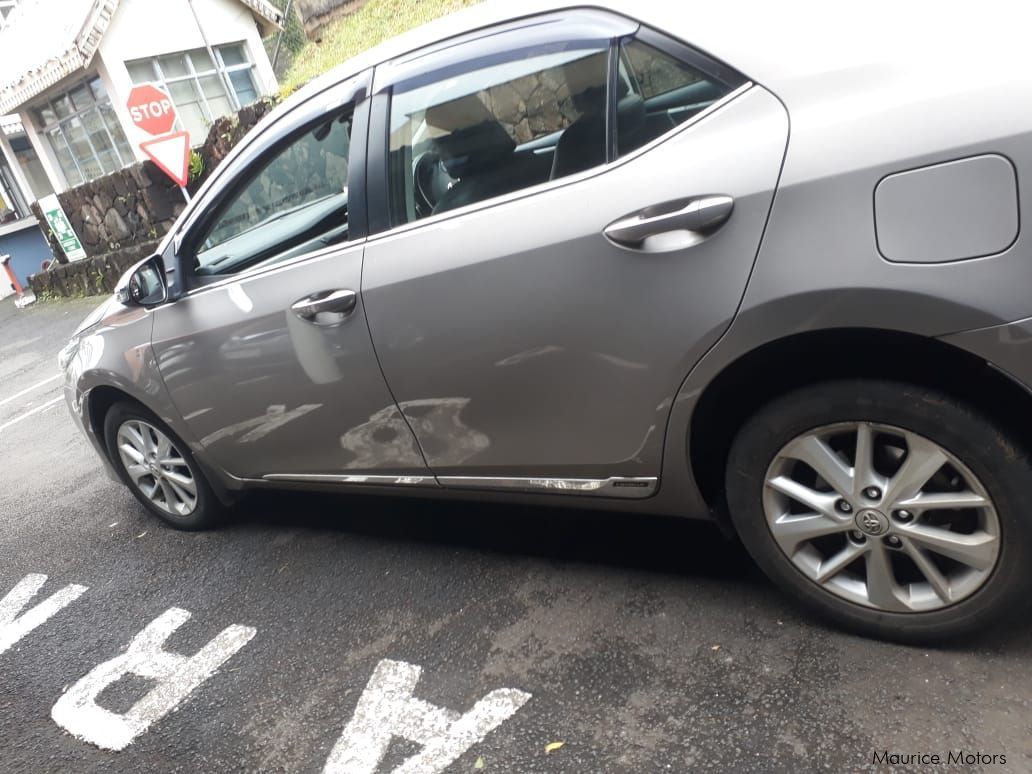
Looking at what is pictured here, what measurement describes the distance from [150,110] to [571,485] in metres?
9.92

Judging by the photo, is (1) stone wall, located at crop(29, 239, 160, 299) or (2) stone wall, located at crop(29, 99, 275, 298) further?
(1) stone wall, located at crop(29, 239, 160, 299)

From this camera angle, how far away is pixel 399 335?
8.36 feet

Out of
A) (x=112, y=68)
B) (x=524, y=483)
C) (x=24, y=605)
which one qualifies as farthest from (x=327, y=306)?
(x=112, y=68)

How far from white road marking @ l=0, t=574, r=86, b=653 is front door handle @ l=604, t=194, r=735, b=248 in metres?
3.03

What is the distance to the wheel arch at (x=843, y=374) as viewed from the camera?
1809 mm

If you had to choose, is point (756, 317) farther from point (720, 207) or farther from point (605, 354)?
point (605, 354)

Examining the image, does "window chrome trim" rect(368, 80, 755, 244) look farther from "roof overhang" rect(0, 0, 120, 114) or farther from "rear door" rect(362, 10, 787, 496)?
"roof overhang" rect(0, 0, 120, 114)

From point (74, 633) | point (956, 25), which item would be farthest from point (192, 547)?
point (956, 25)

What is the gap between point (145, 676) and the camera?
9.74ft

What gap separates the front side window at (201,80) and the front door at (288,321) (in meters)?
17.5

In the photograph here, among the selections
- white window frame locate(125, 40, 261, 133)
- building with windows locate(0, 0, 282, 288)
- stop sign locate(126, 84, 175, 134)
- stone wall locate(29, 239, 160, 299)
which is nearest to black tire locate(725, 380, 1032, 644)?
stop sign locate(126, 84, 175, 134)

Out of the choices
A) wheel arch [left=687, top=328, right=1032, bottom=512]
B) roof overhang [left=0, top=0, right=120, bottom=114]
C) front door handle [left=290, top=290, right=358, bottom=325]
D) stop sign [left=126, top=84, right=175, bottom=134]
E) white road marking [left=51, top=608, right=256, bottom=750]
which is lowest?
white road marking [left=51, top=608, right=256, bottom=750]

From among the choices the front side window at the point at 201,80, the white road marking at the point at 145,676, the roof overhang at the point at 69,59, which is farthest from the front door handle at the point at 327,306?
the front side window at the point at 201,80

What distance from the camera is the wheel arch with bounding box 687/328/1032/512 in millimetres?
1809
